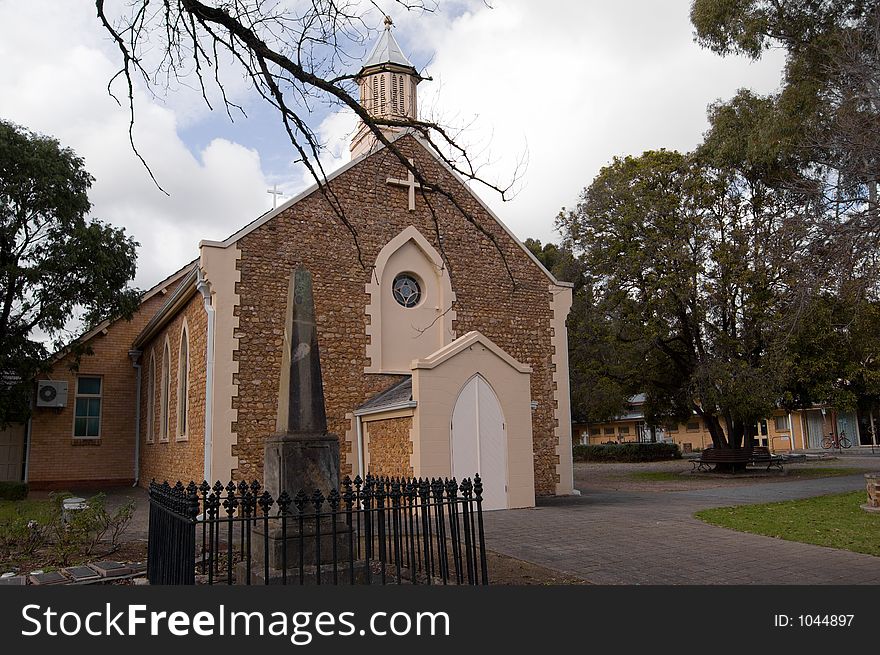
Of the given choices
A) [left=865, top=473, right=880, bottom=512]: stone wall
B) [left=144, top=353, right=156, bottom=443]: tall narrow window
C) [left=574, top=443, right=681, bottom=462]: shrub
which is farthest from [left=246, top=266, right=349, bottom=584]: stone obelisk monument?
[left=574, top=443, right=681, bottom=462]: shrub

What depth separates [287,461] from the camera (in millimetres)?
6617

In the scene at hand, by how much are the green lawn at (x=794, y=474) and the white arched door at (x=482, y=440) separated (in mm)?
11067

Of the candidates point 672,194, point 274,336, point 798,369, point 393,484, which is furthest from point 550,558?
point 672,194

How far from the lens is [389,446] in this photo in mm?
14516

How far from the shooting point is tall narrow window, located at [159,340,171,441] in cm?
1880

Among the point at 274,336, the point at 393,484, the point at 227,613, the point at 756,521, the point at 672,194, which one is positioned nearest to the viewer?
the point at 227,613

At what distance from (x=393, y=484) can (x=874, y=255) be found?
10.5m

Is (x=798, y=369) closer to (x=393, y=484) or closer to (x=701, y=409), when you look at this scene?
(x=701, y=409)

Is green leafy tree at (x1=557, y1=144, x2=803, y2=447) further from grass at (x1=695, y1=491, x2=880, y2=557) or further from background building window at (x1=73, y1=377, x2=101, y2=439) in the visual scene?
background building window at (x1=73, y1=377, x2=101, y2=439)

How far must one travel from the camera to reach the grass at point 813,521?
975 cm

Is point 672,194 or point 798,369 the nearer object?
point 798,369

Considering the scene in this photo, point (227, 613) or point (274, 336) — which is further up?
point (274, 336)

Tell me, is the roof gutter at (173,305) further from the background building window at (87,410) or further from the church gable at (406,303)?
the church gable at (406,303)

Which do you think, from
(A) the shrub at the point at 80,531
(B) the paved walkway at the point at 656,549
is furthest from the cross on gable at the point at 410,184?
(A) the shrub at the point at 80,531
